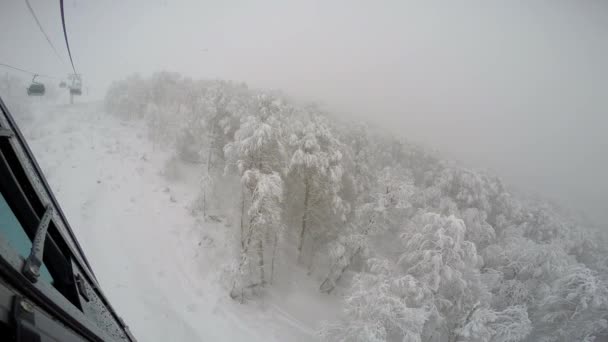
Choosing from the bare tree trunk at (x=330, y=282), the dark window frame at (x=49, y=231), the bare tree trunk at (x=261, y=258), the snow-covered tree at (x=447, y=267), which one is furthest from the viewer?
the bare tree trunk at (x=330, y=282)

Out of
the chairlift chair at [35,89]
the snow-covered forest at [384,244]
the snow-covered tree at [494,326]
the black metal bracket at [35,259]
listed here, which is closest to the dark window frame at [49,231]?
the black metal bracket at [35,259]

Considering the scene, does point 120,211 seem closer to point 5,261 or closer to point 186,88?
point 5,261

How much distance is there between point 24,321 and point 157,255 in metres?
14.9

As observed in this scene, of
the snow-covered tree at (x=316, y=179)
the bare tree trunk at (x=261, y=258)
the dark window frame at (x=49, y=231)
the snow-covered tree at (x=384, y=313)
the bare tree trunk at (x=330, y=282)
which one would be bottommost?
the bare tree trunk at (x=330, y=282)

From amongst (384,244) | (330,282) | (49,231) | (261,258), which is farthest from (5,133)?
(384,244)

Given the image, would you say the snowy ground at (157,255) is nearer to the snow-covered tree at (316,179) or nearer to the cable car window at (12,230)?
the snow-covered tree at (316,179)

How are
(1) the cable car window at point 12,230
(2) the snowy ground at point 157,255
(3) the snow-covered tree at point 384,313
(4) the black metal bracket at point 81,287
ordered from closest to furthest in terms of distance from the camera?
(1) the cable car window at point 12,230 → (4) the black metal bracket at point 81,287 → (3) the snow-covered tree at point 384,313 → (2) the snowy ground at point 157,255

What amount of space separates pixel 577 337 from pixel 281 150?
48.9ft

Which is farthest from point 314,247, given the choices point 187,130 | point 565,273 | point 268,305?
point 187,130

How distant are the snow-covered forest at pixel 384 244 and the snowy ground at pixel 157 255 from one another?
1.07 m

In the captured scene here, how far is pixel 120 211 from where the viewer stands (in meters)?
15.5

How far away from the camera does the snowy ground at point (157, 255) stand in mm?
10620

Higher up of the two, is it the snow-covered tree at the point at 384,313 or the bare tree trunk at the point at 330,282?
the snow-covered tree at the point at 384,313

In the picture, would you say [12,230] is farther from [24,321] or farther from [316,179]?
[316,179]
